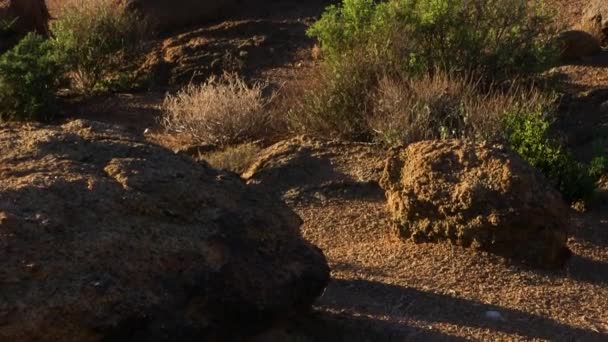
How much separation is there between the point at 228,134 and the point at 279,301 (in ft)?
17.4

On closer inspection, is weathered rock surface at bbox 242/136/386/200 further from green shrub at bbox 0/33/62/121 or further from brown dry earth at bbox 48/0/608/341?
green shrub at bbox 0/33/62/121

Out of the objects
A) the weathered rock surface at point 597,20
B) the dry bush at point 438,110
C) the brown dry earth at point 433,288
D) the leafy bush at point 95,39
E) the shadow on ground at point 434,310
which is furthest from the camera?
the leafy bush at point 95,39

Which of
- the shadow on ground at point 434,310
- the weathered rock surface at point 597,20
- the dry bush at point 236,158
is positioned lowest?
the dry bush at point 236,158

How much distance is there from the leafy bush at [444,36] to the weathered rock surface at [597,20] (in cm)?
227

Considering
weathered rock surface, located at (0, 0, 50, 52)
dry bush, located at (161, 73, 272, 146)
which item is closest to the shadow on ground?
dry bush, located at (161, 73, 272, 146)

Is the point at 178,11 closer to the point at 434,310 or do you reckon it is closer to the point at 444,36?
the point at 444,36

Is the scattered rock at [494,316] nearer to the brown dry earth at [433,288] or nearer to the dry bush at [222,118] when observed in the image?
the brown dry earth at [433,288]

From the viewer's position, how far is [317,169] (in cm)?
873

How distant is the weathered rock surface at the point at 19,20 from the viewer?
14766 mm

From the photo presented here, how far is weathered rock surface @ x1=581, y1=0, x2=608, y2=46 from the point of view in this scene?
13.1 m

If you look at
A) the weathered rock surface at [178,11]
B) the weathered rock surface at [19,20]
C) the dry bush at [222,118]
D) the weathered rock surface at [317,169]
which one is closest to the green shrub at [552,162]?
the weathered rock surface at [317,169]

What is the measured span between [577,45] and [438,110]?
13.0 ft

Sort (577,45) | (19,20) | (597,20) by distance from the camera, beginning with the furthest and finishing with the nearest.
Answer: (19,20)
(597,20)
(577,45)

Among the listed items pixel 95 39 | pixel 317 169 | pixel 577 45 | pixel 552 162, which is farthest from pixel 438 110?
pixel 95 39
